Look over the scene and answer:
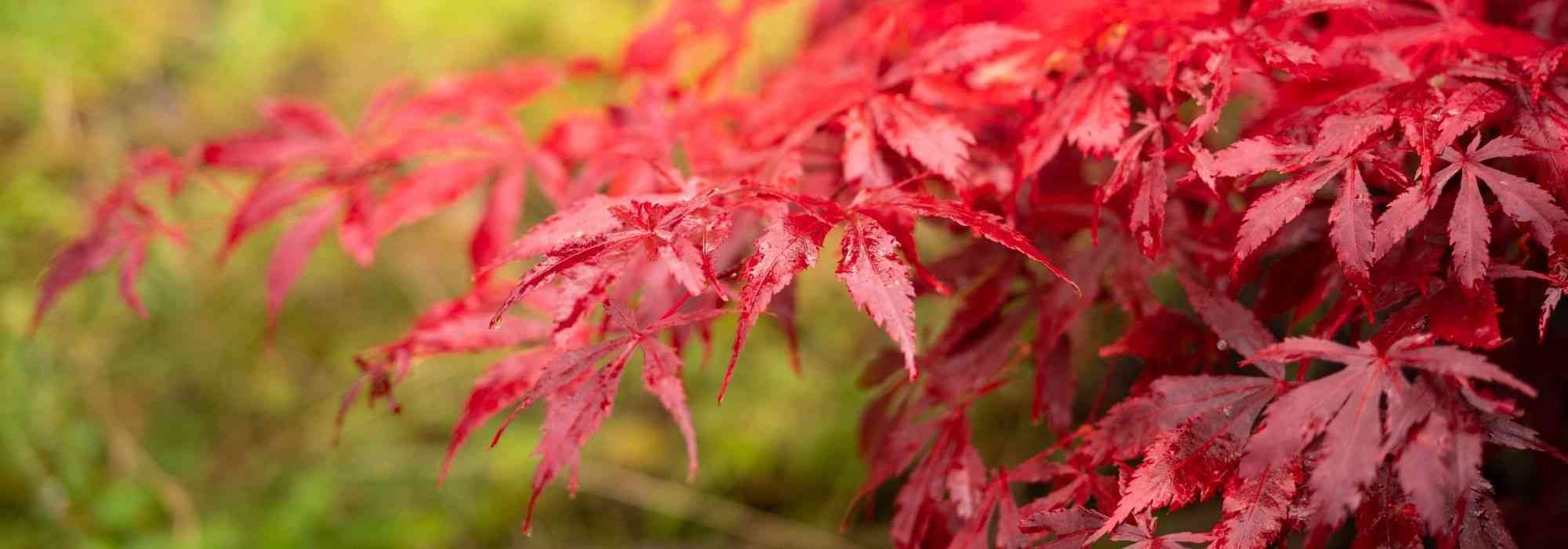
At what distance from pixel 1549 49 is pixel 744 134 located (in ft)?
2.00

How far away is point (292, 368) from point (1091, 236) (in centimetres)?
230

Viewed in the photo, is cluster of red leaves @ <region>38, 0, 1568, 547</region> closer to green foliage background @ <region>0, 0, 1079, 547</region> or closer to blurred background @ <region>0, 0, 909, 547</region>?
green foliage background @ <region>0, 0, 1079, 547</region>

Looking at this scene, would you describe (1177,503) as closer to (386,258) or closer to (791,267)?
(791,267)

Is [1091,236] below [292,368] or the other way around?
the other way around

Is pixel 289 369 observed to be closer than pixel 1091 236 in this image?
No

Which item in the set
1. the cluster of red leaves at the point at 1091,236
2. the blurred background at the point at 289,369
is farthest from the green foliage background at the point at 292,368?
the cluster of red leaves at the point at 1091,236

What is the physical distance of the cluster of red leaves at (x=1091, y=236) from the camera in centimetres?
54

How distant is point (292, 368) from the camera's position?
2.45 m

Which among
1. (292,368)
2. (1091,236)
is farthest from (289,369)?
(1091,236)

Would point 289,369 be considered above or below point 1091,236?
below

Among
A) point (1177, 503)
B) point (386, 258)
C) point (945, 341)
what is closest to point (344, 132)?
point (945, 341)

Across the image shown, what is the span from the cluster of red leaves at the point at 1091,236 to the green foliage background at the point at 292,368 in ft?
2.96

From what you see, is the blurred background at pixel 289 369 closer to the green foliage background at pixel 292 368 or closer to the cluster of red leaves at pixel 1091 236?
the green foliage background at pixel 292 368

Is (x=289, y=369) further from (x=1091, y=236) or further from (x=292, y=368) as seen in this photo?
(x=1091, y=236)
